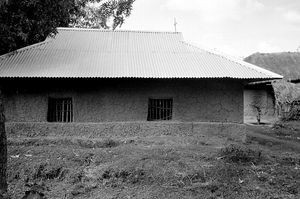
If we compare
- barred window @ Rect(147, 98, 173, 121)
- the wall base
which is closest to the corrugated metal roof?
barred window @ Rect(147, 98, 173, 121)

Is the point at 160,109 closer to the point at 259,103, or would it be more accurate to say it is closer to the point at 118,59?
the point at 118,59

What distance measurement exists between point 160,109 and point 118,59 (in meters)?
2.58

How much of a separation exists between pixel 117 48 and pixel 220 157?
24.1 feet

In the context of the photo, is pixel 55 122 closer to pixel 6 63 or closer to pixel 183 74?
pixel 6 63

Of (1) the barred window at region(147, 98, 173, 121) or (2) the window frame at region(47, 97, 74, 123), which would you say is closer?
(2) the window frame at region(47, 97, 74, 123)

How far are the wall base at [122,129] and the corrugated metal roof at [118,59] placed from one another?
1721mm

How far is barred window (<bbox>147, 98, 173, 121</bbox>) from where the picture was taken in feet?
43.2

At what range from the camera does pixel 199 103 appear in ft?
42.4

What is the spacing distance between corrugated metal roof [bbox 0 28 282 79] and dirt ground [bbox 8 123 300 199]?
2915 millimetres

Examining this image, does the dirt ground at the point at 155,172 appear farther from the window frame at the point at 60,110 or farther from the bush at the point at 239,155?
the window frame at the point at 60,110

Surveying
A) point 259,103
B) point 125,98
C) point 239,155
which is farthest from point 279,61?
point 239,155

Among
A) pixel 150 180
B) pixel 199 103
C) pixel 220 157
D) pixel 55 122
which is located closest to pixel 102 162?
pixel 150 180

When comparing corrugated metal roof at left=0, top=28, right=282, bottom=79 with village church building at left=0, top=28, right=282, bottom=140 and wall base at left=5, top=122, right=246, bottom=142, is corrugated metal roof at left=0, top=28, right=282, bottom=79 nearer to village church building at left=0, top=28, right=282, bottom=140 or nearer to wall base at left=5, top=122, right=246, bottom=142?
village church building at left=0, top=28, right=282, bottom=140

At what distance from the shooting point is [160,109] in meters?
13.2
